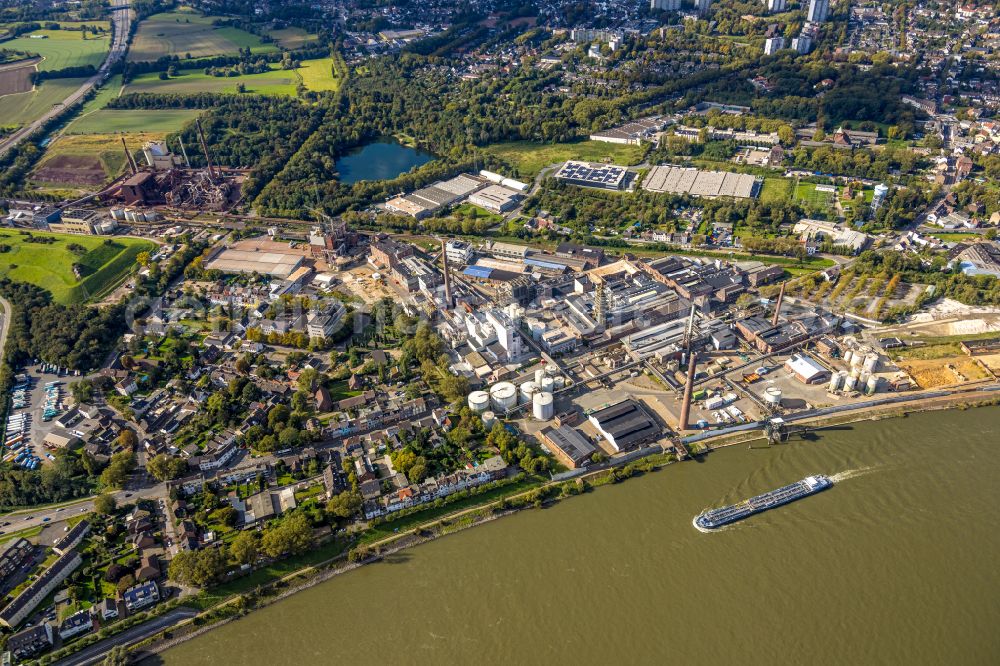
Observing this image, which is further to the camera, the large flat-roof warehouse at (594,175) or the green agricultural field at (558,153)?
the green agricultural field at (558,153)

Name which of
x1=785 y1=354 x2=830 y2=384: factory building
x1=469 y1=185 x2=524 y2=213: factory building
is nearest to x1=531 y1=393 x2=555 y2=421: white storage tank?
x1=785 y1=354 x2=830 y2=384: factory building

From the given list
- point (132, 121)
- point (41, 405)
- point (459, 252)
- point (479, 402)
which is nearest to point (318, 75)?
point (132, 121)

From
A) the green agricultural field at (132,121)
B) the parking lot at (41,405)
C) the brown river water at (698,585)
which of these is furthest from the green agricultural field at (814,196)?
the green agricultural field at (132,121)

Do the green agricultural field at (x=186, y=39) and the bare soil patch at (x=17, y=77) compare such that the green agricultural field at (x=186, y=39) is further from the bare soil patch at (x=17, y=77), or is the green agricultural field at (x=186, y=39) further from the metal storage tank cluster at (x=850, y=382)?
the metal storage tank cluster at (x=850, y=382)

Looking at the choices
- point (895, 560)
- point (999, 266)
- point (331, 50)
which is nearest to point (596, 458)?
point (895, 560)

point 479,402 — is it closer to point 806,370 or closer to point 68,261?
point 806,370
